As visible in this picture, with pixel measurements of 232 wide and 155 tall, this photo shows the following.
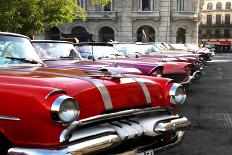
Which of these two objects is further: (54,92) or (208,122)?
(208,122)

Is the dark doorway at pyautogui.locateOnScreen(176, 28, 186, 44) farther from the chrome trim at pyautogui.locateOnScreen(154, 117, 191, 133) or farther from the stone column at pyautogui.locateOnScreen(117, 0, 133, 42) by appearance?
the chrome trim at pyautogui.locateOnScreen(154, 117, 191, 133)

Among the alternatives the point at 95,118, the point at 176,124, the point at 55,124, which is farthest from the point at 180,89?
the point at 55,124

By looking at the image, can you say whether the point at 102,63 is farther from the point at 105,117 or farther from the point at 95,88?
the point at 105,117

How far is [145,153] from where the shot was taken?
4.65m

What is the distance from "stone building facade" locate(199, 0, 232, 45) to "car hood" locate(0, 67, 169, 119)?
101 m

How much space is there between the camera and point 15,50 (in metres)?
5.89

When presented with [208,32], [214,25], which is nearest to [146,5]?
[208,32]

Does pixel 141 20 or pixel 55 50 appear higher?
pixel 141 20

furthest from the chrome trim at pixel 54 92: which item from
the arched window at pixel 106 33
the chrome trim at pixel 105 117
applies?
the arched window at pixel 106 33

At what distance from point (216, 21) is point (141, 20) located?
185 ft

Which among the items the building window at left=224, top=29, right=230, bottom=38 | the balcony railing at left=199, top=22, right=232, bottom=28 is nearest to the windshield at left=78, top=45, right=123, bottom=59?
the building window at left=224, top=29, right=230, bottom=38

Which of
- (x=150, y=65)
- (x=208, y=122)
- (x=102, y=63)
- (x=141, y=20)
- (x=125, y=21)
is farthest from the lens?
(x=141, y=20)

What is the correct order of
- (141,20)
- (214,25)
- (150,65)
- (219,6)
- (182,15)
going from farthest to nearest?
(219,6) → (214,25) → (141,20) → (182,15) → (150,65)

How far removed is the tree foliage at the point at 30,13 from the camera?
60.5 feet
